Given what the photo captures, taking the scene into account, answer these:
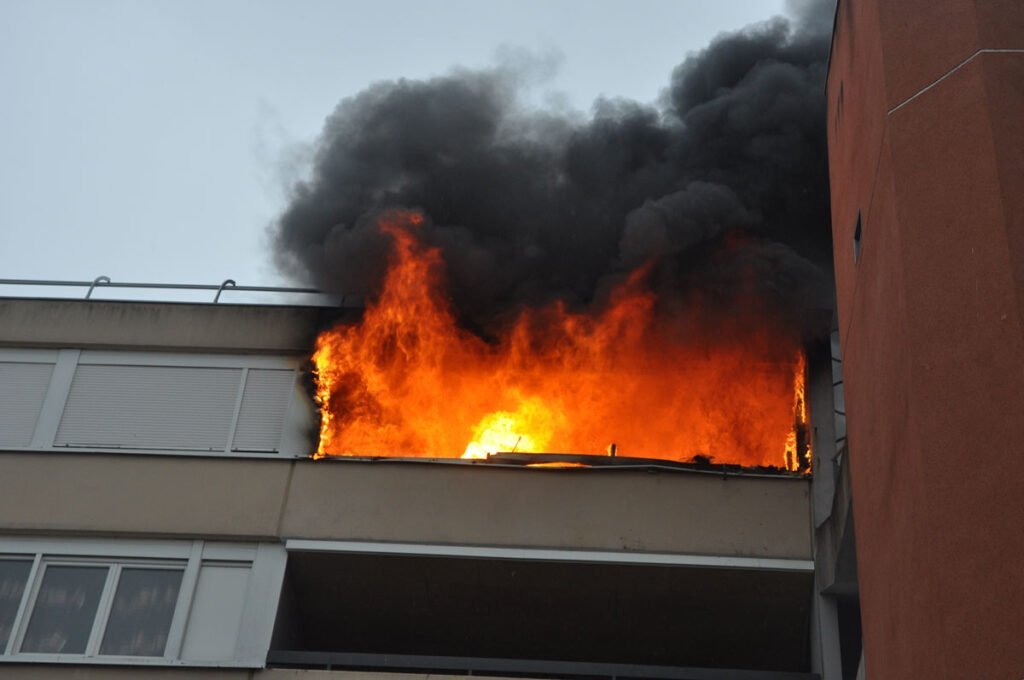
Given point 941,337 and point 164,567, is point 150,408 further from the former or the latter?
point 941,337

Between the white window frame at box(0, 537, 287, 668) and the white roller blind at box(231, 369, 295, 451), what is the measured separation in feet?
4.23

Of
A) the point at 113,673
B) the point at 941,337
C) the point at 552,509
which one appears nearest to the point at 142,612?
the point at 113,673

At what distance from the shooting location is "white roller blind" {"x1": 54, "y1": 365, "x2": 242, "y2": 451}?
1327cm

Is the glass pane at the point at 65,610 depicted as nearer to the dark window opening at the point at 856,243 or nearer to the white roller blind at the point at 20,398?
the white roller blind at the point at 20,398

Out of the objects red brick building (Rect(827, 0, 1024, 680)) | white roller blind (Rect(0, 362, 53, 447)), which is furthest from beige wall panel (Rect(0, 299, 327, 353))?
red brick building (Rect(827, 0, 1024, 680))

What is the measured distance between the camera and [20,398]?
13664 millimetres

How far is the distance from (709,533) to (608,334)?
334 cm

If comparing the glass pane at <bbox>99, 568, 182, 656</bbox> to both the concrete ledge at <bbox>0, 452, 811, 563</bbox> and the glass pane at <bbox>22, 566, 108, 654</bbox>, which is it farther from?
the concrete ledge at <bbox>0, 452, 811, 563</bbox>

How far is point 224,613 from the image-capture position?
38.9 feet

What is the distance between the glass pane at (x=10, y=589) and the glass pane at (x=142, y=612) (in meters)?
1.00

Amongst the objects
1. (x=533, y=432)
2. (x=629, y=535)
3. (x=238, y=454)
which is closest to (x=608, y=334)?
(x=533, y=432)

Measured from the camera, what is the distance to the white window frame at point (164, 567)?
37.9ft

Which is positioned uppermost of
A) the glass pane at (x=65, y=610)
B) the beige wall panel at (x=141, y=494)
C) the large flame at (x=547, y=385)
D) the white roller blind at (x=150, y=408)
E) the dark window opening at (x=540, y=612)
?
the large flame at (x=547, y=385)

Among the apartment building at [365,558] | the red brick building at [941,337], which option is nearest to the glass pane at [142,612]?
the apartment building at [365,558]
